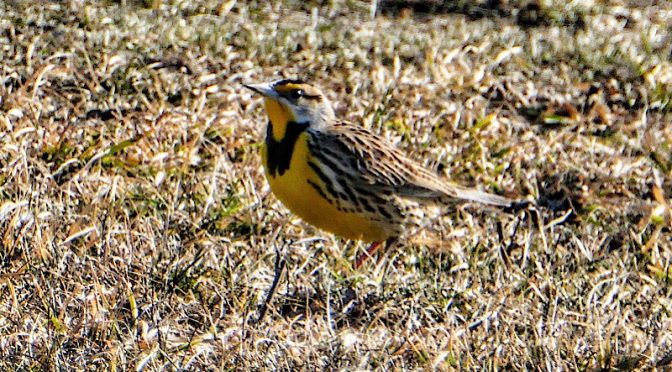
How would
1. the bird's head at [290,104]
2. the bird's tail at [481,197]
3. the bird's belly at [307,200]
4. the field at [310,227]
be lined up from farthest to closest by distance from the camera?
1. the bird's tail at [481,197]
2. the bird's head at [290,104]
3. the bird's belly at [307,200]
4. the field at [310,227]

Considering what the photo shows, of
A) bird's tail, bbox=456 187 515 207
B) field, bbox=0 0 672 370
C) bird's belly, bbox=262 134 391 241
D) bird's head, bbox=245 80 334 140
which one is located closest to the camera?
field, bbox=0 0 672 370

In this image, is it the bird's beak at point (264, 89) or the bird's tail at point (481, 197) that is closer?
the bird's beak at point (264, 89)

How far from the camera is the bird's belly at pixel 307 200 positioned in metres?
5.69

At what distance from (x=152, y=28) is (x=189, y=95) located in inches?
25.2

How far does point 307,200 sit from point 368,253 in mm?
377

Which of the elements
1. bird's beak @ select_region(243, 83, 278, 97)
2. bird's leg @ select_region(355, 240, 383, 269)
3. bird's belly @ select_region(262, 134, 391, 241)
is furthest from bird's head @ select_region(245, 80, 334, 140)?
bird's leg @ select_region(355, 240, 383, 269)

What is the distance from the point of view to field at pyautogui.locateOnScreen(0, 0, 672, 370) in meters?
4.73

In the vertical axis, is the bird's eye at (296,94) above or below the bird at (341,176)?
above

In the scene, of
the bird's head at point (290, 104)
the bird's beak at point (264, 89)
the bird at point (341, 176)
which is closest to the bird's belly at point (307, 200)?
the bird at point (341, 176)

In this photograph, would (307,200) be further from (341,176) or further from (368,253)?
(368,253)

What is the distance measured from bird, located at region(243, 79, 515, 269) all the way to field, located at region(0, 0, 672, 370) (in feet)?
0.41

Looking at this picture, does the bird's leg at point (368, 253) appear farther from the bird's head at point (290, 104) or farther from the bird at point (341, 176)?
the bird's head at point (290, 104)

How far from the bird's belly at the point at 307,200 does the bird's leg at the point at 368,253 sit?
9cm

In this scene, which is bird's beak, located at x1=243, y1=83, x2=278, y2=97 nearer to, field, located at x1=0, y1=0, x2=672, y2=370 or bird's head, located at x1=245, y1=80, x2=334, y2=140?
bird's head, located at x1=245, y1=80, x2=334, y2=140
